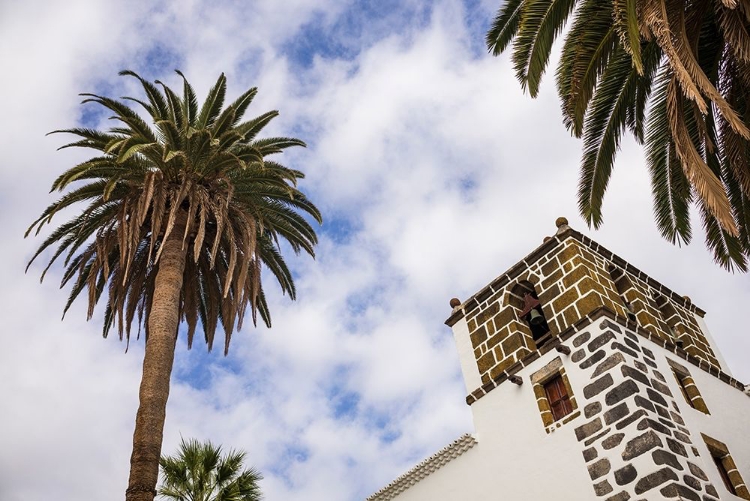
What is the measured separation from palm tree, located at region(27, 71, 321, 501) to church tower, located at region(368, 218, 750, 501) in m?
6.00

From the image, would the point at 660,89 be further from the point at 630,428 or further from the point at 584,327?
the point at 630,428

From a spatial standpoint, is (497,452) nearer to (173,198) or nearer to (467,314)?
(467,314)

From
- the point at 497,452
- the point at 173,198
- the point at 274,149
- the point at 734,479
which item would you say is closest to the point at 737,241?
the point at 734,479

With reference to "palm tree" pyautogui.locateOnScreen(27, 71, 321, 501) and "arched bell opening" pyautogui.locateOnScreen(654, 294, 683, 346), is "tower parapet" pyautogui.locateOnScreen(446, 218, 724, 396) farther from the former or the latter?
"palm tree" pyautogui.locateOnScreen(27, 71, 321, 501)

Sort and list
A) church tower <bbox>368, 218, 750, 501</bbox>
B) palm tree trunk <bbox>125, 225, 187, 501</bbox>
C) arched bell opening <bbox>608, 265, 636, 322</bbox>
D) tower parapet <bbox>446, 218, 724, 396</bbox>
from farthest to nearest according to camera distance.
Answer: arched bell opening <bbox>608, 265, 636, 322</bbox> < tower parapet <bbox>446, 218, 724, 396</bbox> < church tower <bbox>368, 218, 750, 501</bbox> < palm tree trunk <bbox>125, 225, 187, 501</bbox>

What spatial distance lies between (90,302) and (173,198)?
3037mm

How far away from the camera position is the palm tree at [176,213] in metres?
14.2

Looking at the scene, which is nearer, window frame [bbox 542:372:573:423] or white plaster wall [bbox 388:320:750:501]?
white plaster wall [bbox 388:320:750:501]

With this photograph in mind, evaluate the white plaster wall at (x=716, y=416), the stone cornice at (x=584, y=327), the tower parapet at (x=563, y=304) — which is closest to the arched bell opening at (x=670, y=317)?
the tower parapet at (x=563, y=304)

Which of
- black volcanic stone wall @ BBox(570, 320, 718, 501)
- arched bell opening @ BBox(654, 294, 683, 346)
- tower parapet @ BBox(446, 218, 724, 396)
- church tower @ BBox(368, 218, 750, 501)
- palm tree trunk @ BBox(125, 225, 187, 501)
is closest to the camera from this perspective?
palm tree trunk @ BBox(125, 225, 187, 501)

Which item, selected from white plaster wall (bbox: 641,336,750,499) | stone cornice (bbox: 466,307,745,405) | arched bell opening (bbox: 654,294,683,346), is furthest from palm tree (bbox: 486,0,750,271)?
arched bell opening (bbox: 654,294,683,346)

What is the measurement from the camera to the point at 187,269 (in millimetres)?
16219

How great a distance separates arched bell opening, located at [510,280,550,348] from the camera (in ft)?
52.9

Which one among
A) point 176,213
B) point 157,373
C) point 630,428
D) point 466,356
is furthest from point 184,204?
point 630,428
